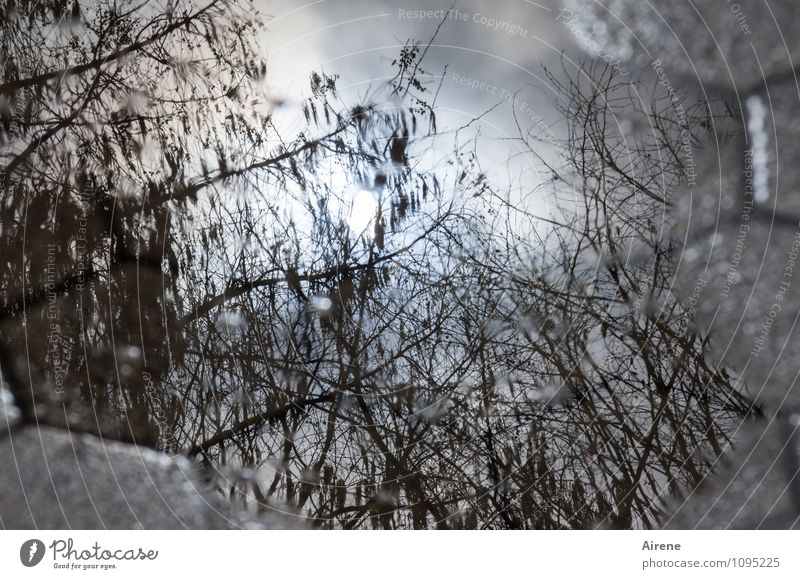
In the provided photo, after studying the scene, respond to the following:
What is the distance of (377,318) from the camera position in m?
0.64

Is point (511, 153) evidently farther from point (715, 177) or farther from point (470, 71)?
point (715, 177)

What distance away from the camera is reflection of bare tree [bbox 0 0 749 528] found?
2.08ft

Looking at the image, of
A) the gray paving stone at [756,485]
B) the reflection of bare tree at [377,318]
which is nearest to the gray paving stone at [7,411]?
the reflection of bare tree at [377,318]

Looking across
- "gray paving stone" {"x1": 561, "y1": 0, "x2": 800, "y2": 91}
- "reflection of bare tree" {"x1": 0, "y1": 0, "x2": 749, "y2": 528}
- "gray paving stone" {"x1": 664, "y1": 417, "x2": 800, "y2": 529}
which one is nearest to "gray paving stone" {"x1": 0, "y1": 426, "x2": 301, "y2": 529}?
"reflection of bare tree" {"x1": 0, "y1": 0, "x2": 749, "y2": 528}

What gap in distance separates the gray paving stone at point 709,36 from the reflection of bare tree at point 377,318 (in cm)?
6

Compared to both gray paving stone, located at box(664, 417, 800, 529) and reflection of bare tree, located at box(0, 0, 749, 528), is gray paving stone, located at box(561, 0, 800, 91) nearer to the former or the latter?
reflection of bare tree, located at box(0, 0, 749, 528)

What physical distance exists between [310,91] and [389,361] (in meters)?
0.35

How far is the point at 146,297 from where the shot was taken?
25.7 inches

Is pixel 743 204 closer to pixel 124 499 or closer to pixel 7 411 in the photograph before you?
pixel 124 499

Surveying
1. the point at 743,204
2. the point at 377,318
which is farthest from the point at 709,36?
the point at 377,318

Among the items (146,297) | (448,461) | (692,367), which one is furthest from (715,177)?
(146,297)

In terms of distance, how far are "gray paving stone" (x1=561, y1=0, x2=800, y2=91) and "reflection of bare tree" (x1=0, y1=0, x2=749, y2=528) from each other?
0.06m
